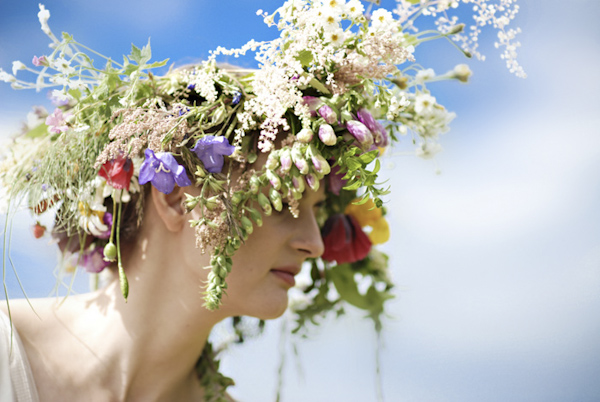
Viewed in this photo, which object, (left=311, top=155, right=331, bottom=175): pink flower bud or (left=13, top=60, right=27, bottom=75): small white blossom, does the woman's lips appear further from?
(left=13, top=60, right=27, bottom=75): small white blossom

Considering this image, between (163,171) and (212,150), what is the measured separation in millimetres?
137

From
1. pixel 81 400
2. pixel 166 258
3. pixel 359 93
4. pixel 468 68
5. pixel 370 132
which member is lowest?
pixel 81 400

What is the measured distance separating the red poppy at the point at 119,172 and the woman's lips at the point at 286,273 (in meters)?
0.51

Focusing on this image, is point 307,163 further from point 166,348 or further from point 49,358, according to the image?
point 49,358

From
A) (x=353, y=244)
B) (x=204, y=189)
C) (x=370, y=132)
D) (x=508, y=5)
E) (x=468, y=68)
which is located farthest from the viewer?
(x=353, y=244)

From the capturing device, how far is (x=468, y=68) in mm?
1911

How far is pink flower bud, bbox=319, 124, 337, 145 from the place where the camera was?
1.53 m

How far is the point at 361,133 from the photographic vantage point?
5.17 feet

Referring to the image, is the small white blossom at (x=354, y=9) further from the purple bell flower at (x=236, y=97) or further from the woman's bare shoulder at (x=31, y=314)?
the woman's bare shoulder at (x=31, y=314)

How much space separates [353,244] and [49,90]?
1.23m

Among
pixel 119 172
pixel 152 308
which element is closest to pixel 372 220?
pixel 152 308

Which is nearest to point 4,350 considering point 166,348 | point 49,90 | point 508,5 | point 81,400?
point 81,400

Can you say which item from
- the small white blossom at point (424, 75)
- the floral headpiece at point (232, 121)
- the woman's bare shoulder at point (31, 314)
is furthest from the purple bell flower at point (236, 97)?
the woman's bare shoulder at point (31, 314)

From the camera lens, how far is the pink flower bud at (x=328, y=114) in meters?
1.59
